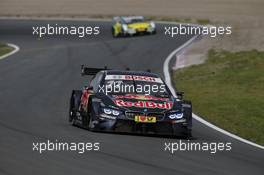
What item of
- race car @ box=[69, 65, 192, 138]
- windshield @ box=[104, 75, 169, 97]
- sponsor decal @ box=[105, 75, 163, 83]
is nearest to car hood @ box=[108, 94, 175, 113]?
Answer: race car @ box=[69, 65, 192, 138]

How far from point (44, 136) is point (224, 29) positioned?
24.0 metres

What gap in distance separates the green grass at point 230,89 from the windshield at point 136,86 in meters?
1.69

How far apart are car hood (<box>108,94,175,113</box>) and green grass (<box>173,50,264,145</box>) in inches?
68.5

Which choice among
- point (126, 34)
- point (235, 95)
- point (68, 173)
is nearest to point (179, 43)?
point (126, 34)

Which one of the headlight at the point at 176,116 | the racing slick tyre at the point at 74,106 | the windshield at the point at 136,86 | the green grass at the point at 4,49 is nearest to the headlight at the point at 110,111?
the windshield at the point at 136,86

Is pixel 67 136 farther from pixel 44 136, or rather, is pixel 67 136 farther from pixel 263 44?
pixel 263 44

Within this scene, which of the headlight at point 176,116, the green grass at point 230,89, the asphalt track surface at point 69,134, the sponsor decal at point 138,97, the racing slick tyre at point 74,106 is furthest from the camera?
the green grass at point 230,89

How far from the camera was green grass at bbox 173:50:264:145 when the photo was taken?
17.3 metres

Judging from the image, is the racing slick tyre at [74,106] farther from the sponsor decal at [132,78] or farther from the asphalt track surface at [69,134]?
the sponsor decal at [132,78]

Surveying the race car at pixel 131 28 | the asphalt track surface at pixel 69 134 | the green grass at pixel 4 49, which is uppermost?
the race car at pixel 131 28

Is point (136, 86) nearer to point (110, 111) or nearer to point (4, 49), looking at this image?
point (110, 111)

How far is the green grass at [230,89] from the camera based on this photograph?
17.3m

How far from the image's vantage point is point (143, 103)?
14625 mm

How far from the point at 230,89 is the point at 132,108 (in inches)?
375
